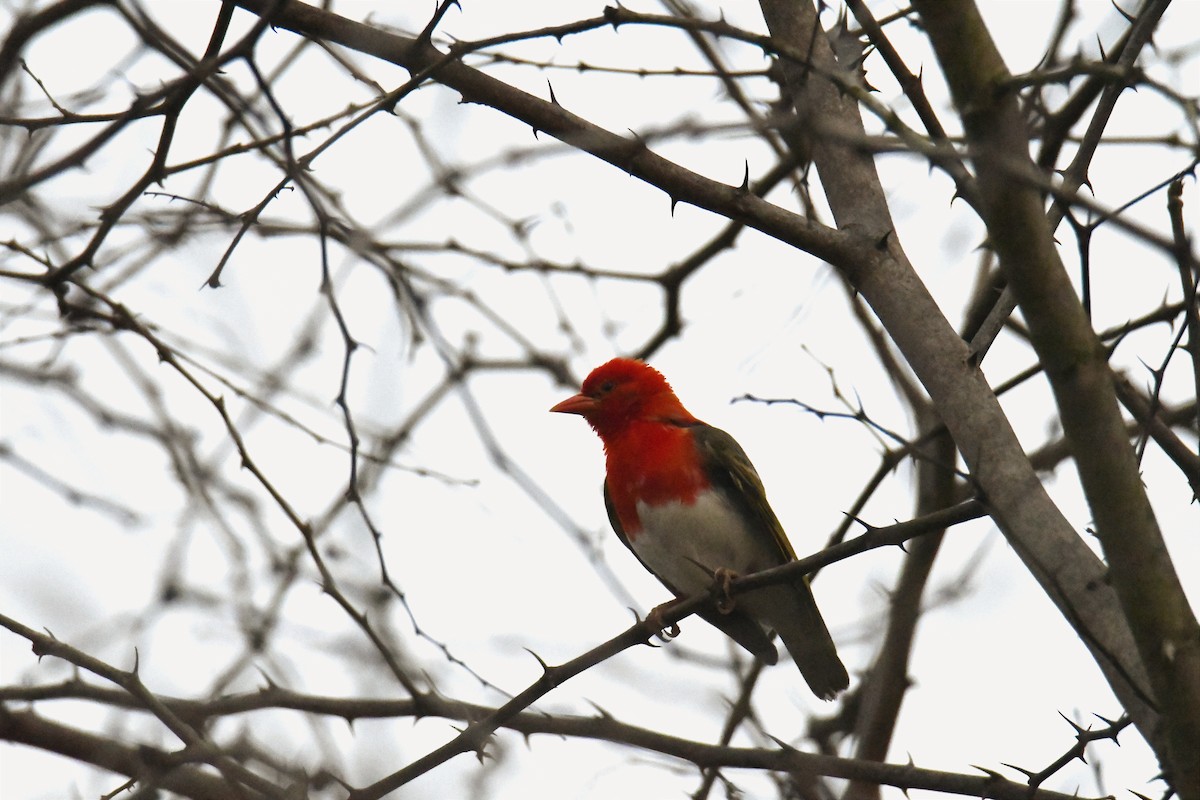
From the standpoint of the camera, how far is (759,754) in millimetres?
4102

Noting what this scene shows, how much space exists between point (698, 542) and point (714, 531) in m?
0.09

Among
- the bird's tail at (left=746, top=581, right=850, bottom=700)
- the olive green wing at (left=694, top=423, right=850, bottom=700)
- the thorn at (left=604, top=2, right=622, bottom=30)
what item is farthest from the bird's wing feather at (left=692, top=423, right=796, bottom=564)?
the thorn at (left=604, top=2, right=622, bottom=30)

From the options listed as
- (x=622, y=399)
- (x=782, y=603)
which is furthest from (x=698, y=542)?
(x=622, y=399)

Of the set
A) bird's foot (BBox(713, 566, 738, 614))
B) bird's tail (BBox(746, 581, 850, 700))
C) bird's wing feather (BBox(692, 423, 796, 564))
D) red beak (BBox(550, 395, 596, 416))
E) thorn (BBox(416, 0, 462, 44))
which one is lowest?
bird's foot (BBox(713, 566, 738, 614))

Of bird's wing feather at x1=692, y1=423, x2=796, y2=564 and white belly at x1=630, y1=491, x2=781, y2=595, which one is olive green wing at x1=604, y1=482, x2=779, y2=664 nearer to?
white belly at x1=630, y1=491, x2=781, y2=595

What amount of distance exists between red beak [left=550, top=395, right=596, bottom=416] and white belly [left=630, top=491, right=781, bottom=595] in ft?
3.15

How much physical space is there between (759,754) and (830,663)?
250 centimetres

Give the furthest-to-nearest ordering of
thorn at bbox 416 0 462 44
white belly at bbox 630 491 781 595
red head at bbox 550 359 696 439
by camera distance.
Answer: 1. red head at bbox 550 359 696 439
2. white belly at bbox 630 491 781 595
3. thorn at bbox 416 0 462 44

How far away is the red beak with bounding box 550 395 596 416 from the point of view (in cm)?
732

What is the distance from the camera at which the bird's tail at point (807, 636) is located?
255 inches

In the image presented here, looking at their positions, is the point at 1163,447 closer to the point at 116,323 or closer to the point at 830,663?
the point at 830,663

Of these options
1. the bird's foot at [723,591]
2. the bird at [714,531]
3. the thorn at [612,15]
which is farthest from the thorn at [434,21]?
the bird at [714,531]

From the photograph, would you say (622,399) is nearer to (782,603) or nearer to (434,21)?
(782,603)

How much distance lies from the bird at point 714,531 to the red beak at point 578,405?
520 millimetres
